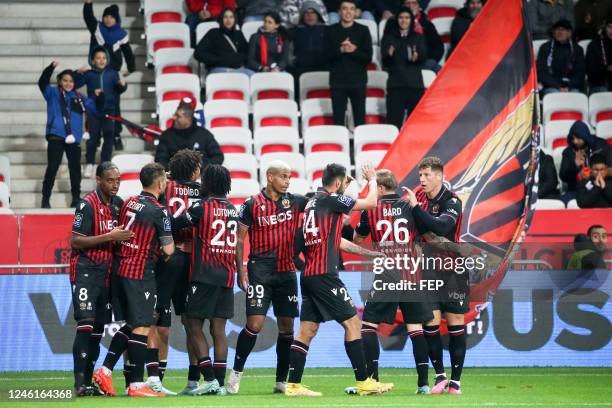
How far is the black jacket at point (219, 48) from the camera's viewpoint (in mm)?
17875

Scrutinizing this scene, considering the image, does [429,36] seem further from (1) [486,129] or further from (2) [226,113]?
(1) [486,129]

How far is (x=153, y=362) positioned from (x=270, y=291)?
127 centimetres

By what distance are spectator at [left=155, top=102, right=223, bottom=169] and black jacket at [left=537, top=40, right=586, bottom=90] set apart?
236 inches

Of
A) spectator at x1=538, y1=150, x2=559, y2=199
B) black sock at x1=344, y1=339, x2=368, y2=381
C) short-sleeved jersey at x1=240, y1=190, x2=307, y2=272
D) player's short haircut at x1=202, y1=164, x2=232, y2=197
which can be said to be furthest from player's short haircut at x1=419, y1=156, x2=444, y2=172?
spectator at x1=538, y1=150, x2=559, y2=199

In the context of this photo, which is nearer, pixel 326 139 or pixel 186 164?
pixel 186 164

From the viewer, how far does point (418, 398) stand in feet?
34.3

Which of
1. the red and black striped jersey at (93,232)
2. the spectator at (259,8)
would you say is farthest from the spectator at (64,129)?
the red and black striped jersey at (93,232)

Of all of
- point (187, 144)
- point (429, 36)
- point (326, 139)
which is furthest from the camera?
point (429, 36)

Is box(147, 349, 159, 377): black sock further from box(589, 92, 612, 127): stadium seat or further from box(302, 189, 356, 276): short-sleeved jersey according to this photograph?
box(589, 92, 612, 127): stadium seat

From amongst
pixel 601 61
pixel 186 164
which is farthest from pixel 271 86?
→ pixel 186 164

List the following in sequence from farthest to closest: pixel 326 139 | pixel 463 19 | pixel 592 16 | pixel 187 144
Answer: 1. pixel 592 16
2. pixel 463 19
3. pixel 326 139
4. pixel 187 144

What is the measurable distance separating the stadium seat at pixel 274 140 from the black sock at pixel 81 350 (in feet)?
23.2

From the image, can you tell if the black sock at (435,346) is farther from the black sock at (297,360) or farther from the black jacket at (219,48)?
the black jacket at (219,48)

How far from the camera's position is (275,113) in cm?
1795
